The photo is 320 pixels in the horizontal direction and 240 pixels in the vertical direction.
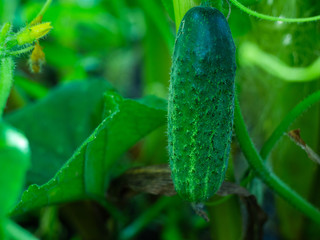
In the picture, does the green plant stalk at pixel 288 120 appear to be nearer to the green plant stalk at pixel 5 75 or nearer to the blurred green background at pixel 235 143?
the blurred green background at pixel 235 143

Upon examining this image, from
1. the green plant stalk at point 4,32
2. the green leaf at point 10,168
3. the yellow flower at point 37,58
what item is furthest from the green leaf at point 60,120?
the green leaf at point 10,168

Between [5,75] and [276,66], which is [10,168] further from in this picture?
[276,66]

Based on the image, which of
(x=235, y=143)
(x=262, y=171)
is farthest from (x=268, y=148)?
(x=235, y=143)

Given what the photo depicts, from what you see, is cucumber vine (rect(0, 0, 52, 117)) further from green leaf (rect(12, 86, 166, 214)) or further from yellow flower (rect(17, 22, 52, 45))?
green leaf (rect(12, 86, 166, 214))

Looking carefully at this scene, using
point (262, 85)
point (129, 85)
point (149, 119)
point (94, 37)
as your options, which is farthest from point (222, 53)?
point (129, 85)

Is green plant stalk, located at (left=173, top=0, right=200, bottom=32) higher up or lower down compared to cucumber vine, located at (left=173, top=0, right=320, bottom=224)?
higher up

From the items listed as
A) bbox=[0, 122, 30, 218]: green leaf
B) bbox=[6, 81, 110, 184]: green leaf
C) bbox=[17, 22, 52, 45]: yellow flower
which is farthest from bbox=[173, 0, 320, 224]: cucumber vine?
bbox=[6, 81, 110, 184]: green leaf
